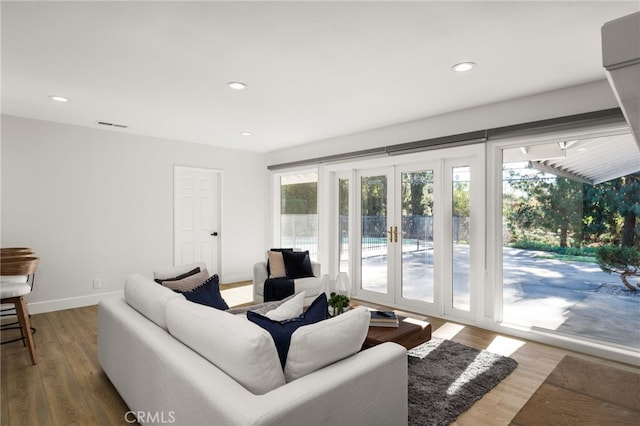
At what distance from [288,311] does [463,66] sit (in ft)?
7.50

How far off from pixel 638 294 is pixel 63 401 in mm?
4543

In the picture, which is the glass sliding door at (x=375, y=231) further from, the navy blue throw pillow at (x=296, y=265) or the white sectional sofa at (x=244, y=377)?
the white sectional sofa at (x=244, y=377)

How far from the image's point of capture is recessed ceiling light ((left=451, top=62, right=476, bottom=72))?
2752mm

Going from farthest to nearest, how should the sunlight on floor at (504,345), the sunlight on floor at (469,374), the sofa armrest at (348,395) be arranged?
the sunlight on floor at (504,345)
the sunlight on floor at (469,374)
the sofa armrest at (348,395)

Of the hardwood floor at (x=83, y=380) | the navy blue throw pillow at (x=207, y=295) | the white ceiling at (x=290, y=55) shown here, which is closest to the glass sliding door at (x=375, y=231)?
the white ceiling at (x=290, y=55)

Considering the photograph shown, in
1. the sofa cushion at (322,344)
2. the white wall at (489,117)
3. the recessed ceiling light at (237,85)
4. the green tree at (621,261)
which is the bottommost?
the sofa cushion at (322,344)

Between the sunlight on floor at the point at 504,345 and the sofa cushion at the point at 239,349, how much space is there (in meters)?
2.54

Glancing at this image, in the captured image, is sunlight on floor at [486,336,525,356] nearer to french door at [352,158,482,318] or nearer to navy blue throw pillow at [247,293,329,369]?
french door at [352,158,482,318]

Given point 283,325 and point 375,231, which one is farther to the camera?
point 375,231

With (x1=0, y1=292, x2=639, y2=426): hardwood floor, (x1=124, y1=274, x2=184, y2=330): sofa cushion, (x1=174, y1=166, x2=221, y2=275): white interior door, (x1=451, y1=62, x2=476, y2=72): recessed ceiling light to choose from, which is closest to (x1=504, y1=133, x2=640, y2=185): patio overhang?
(x1=451, y1=62, x2=476, y2=72): recessed ceiling light

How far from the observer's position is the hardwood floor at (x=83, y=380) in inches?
88.3

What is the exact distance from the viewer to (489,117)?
12.4ft

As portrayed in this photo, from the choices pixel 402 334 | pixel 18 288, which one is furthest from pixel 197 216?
pixel 402 334

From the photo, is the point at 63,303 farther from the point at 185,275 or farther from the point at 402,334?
the point at 402,334
